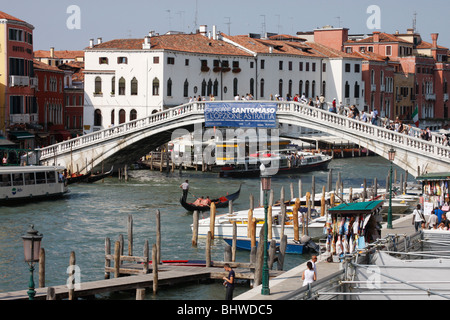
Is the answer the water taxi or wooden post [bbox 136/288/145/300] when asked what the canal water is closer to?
the water taxi

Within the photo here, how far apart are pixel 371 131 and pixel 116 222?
26.5ft

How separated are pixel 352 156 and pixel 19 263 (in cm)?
2916

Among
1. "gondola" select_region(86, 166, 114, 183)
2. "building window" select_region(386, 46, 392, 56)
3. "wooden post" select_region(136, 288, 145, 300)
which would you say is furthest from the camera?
"building window" select_region(386, 46, 392, 56)

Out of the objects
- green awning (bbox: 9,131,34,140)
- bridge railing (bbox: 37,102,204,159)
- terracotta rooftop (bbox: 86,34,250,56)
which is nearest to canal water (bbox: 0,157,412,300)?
bridge railing (bbox: 37,102,204,159)

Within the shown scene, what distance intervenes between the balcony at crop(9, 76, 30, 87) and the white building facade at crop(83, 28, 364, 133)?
431 cm

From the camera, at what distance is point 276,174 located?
33.9 m

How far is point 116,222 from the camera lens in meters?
21.6

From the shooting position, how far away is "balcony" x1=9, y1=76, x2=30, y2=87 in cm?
3114

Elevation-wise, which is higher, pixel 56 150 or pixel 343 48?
pixel 343 48

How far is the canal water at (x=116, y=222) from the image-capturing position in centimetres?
1570
